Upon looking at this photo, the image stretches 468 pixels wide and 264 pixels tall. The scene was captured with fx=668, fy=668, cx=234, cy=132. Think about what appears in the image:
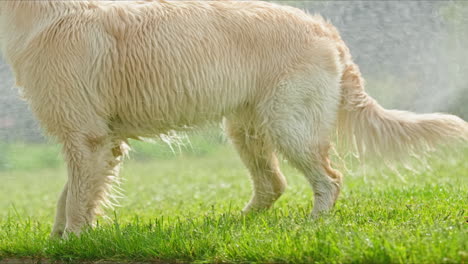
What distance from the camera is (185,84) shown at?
476cm

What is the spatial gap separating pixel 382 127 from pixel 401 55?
150 inches

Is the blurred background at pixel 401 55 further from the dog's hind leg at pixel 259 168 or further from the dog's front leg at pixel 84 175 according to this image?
the dog's front leg at pixel 84 175

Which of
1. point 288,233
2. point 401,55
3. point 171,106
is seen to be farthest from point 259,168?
point 401,55

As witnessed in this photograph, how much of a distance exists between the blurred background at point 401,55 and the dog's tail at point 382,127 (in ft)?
8.00

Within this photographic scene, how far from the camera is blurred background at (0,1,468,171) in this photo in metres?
7.32

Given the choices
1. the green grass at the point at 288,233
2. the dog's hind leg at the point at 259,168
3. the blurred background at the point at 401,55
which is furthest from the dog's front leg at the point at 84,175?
the blurred background at the point at 401,55

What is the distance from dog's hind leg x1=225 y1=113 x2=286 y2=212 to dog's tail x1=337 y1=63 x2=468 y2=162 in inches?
26.3

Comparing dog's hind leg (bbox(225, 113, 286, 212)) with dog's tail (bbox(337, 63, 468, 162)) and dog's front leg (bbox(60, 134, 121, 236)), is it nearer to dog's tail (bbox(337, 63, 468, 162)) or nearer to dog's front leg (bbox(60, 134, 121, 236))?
dog's tail (bbox(337, 63, 468, 162))

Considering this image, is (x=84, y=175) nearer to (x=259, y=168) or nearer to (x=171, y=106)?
(x=171, y=106)

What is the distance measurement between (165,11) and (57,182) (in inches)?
320

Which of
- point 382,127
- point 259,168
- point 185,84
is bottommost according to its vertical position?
point 259,168

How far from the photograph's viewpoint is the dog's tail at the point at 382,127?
191 inches

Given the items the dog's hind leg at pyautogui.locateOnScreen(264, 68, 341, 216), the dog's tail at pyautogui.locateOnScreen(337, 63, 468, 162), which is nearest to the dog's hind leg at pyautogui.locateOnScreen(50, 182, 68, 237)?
the dog's hind leg at pyautogui.locateOnScreen(264, 68, 341, 216)

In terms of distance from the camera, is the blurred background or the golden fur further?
the blurred background
